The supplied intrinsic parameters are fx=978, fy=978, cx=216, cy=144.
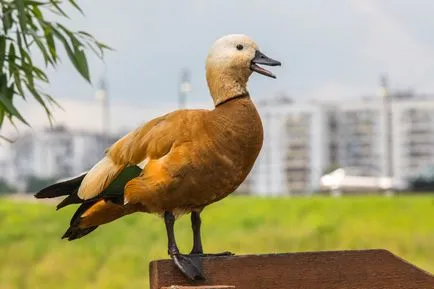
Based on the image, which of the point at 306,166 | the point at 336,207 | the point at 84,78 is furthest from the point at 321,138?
the point at 84,78

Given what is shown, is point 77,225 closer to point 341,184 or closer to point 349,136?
point 341,184

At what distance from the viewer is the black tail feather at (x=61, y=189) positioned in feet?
7.60

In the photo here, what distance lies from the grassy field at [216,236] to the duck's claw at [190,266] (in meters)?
6.44

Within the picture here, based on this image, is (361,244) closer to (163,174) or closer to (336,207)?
(336,207)

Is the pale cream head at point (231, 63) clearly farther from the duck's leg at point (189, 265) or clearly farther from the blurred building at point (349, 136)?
the blurred building at point (349, 136)

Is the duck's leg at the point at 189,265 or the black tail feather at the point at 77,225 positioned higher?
the black tail feather at the point at 77,225

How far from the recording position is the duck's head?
2.22 meters

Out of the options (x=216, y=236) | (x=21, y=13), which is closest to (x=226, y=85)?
(x=21, y=13)

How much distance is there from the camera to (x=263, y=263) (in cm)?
207

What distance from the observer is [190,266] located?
202cm

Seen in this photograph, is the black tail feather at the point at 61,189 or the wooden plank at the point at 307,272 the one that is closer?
the wooden plank at the point at 307,272

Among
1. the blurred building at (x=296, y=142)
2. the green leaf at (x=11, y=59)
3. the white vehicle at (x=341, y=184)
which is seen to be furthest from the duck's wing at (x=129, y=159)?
the blurred building at (x=296, y=142)

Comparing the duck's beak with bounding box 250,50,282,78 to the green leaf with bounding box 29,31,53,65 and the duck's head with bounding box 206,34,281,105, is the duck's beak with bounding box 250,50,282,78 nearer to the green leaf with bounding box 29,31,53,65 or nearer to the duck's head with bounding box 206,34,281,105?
the duck's head with bounding box 206,34,281,105

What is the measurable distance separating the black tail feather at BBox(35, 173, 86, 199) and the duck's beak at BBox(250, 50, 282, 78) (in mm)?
488
